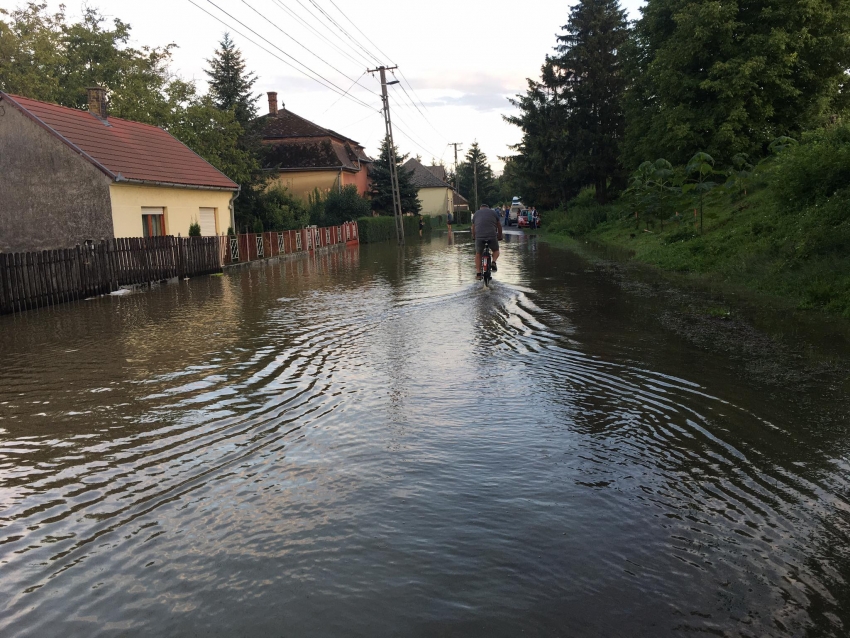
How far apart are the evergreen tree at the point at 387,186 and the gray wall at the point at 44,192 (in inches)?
1476

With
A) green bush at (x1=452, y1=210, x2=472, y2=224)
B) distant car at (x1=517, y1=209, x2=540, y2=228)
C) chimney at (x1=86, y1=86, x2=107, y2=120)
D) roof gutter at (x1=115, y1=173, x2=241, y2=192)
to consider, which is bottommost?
distant car at (x1=517, y1=209, x2=540, y2=228)

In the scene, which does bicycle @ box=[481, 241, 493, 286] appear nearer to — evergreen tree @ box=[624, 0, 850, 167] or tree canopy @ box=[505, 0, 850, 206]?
tree canopy @ box=[505, 0, 850, 206]

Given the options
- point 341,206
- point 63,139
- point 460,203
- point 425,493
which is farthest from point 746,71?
point 460,203

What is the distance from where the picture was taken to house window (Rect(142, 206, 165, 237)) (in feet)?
83.0

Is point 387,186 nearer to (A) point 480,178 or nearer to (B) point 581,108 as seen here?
(B) point 581,108

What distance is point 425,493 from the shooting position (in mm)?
4559

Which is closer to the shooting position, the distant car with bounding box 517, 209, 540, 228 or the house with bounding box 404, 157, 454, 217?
the distant car with bounding box 517, 209, 540, 228

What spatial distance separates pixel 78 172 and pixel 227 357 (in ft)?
56.1

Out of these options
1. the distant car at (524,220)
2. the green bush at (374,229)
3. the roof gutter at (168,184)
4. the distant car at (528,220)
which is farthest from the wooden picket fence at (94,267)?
the distant car at (524,220)

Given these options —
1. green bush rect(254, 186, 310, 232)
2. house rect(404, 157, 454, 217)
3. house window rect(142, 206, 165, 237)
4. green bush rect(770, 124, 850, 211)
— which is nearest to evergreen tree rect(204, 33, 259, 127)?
green bush rect(254, 186, 310, 232)

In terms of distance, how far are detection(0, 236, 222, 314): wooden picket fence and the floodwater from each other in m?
7.44

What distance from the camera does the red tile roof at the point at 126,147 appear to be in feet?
76.3

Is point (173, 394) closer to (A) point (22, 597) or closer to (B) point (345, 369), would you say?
(B) point (345, 369)

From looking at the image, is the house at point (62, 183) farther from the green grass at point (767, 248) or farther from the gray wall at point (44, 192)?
the green grass at point (767, 248)
